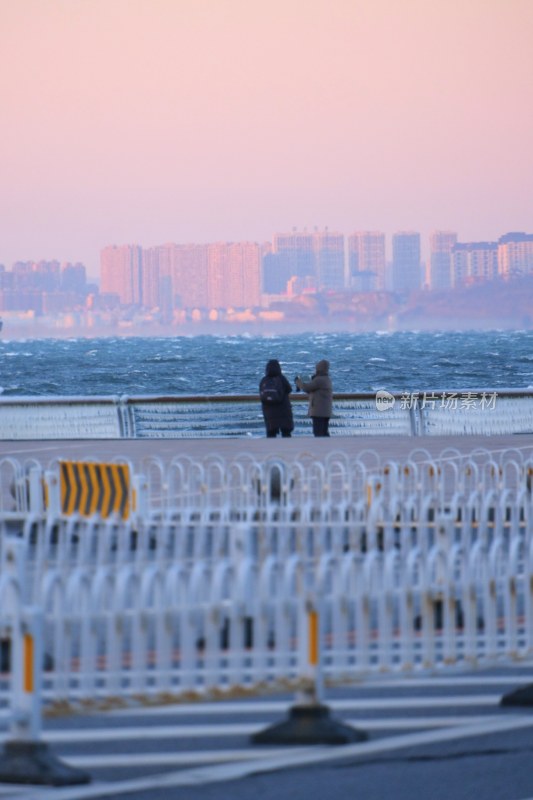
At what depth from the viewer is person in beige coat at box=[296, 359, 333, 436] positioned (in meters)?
28.6

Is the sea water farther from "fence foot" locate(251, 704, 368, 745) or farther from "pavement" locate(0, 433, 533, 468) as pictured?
"fence foot" locate(251, 704, 368, 745)

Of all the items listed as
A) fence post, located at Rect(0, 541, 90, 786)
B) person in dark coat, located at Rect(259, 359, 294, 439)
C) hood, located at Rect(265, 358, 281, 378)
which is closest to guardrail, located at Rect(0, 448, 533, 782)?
fence post, located at Rect(0, 541, 90, 786)

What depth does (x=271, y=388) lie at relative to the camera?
28266 millimetres

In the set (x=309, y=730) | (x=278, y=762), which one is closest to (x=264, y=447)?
(x=309, y=730)

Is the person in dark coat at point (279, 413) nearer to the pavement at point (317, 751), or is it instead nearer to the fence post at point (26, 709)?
the pavement at point (317, 751)

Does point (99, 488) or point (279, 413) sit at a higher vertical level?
point (99, 488)

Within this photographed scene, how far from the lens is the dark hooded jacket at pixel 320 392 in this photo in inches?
1127

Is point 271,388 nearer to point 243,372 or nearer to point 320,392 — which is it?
point 320,392

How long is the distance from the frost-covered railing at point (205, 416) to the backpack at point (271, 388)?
6.89ft

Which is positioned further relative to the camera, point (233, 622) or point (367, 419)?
point (367, 419)

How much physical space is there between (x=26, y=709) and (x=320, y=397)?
21882 millimetres

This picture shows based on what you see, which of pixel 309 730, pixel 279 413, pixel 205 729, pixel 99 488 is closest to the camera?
pixel 309 730

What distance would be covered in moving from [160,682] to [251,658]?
61cm

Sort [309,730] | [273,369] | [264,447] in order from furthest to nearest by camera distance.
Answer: [273,369]
[264,447]
[309,730]
